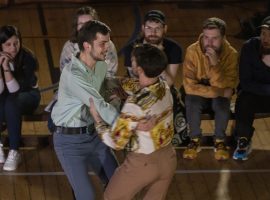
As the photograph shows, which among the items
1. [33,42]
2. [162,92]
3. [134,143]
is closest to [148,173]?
[134,143]

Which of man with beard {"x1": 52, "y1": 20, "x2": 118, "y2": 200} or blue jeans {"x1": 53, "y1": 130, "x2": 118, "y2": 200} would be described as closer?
man with beard {"x1": 52, "y1": 20, "x2": 118, "y2": 200}

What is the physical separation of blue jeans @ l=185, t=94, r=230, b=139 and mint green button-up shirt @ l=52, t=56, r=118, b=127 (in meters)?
1.54

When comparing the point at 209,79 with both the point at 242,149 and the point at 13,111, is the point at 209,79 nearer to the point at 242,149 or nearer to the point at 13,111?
the point at 242,149

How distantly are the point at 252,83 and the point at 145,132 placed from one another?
2.00 m

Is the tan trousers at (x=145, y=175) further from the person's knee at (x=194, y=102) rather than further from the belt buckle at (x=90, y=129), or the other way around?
the person's knee at (x=194, y=102)

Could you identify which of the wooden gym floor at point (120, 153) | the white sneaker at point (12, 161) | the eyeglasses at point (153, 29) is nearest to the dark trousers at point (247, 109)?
the wooden gym floor at point (120, 153)

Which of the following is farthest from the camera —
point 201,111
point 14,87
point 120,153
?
point 120,153

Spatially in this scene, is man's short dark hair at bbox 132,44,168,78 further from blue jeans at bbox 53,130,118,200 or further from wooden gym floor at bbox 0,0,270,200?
wooden gym floor at bbox 0,0,270,200

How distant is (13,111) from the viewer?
18.3 feet

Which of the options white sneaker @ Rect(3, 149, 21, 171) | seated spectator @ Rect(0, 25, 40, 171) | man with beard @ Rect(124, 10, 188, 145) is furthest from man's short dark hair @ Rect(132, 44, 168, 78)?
white sneaker @ Rect(3, 149, 21, 171)

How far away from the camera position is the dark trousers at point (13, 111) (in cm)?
558

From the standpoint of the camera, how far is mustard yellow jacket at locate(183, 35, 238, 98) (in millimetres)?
5742

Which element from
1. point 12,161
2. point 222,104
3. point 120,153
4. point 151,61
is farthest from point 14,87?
point 151,61

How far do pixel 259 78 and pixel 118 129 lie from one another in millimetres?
2134
